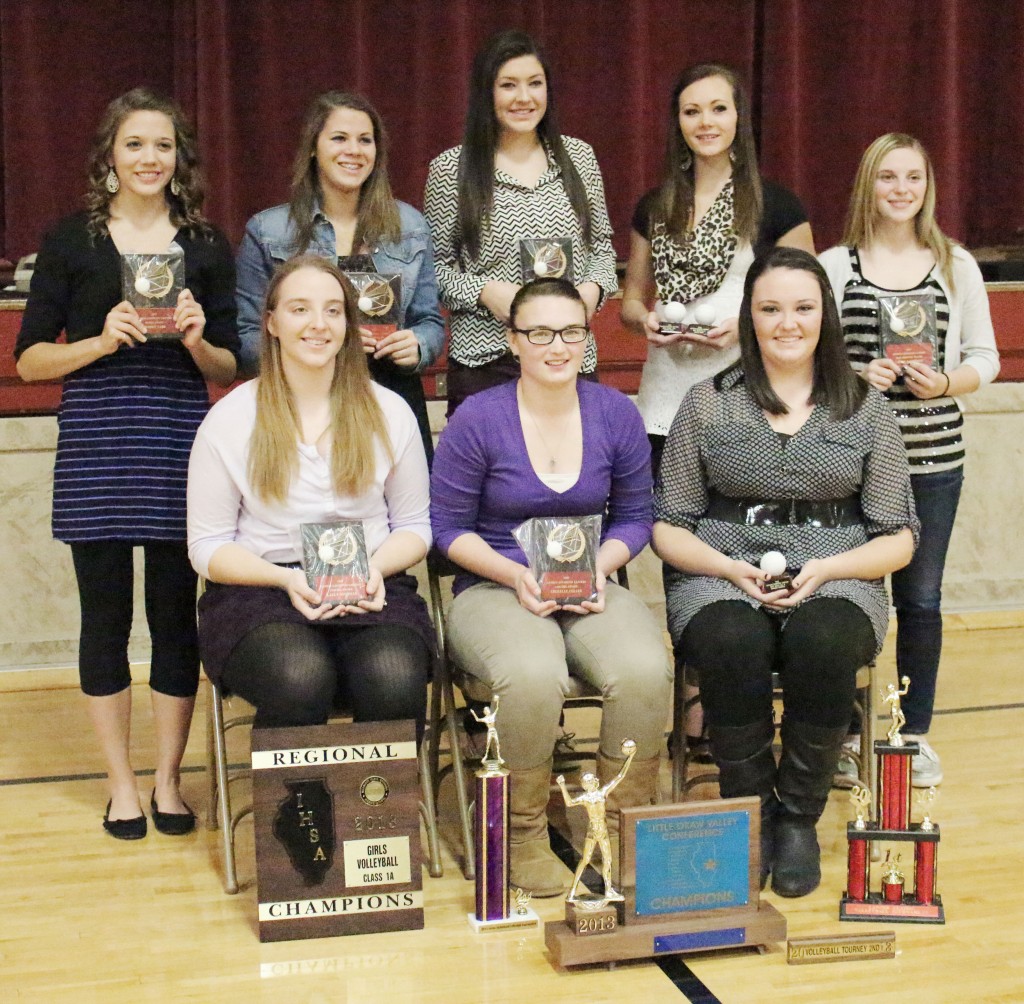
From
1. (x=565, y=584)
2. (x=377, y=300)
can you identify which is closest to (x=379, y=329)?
(x=377, y=300)

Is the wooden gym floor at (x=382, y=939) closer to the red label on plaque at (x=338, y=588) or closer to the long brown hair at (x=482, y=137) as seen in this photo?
the red label on plaque at (x=338, y=588)

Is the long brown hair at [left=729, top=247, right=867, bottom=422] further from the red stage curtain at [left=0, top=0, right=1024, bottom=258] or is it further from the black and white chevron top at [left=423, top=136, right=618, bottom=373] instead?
the red stage curtain at [left=0, top=0, right=1024, bottom=258]

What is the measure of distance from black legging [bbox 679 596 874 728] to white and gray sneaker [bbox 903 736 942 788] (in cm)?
74

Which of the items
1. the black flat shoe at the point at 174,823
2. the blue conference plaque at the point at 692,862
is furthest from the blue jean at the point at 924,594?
the black flat shoe at the point at 174,823

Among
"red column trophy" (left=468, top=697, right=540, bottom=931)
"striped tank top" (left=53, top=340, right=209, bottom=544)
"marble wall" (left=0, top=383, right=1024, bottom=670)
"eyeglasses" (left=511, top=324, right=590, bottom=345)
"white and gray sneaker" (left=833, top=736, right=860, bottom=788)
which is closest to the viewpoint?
"red column trophy" (left=468, top=697, right=540, bottom=931)

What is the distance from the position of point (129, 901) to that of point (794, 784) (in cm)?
140

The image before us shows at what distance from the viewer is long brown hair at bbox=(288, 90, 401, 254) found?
136 inches

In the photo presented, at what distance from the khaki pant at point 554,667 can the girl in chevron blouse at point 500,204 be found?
723 millimetres

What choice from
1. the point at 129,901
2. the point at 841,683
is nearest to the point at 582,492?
the point at 841,683

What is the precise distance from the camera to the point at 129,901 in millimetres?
3105

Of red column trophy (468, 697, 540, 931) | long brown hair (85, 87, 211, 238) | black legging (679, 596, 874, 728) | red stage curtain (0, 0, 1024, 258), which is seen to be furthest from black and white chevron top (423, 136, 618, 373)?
red stage curtain (0, 0, 1024, 258)

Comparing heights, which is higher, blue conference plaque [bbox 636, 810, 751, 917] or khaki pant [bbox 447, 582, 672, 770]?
khaki pant [bbox 447, 582, 672, 770]

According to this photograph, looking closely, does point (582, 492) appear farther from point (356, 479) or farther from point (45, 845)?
point (45, 845)

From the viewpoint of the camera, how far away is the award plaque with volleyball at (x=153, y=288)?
3174 millimetres
